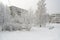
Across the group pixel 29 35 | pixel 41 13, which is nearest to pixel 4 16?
pixel 29 35

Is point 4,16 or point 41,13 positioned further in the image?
point 41,13

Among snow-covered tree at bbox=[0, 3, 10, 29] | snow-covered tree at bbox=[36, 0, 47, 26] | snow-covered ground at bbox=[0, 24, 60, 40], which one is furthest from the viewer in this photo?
snow-covered tree at bbox=[36, 0, 47, 26]

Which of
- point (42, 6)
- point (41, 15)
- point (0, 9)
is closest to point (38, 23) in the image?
point (41, 15)

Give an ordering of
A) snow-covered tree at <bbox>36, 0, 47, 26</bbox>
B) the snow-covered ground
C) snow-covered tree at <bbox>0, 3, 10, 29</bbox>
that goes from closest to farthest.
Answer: the snow-covered ground
snow-covered tree at <bbox>0, 3, 10, 29</bbox>
snow-covered tree at <bbox>36, 0, 47, 26</bbox>

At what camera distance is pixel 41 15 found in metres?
6.25

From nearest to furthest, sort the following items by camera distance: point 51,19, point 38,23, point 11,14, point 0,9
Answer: point 0,9 < point 11,14 < point 38,23 < point 51,19

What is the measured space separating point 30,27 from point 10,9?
3.73ft

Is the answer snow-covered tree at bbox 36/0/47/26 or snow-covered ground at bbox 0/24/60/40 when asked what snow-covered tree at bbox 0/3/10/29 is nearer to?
snow-covered ground at bbox 0/24/60/40

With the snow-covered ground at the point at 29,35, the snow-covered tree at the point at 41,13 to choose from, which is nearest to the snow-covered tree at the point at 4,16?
the snow-covered ground at the point at 29,35

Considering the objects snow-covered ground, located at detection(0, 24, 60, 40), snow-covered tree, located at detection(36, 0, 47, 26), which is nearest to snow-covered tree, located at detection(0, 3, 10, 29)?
snow-covered ground, located at detection(0, 24, 60, 40)

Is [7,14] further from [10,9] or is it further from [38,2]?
[38,2]

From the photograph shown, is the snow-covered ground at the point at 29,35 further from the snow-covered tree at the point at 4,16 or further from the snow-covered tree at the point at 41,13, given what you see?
the snow-covered tree at the point at 41,13

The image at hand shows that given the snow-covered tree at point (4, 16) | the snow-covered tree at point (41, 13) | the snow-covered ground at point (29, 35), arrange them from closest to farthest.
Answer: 1. the snow-covered ground at point (29, 35)
2. the snow-covered tree at point (4, 16)
3. the snow-covered tree at point (41, 13)

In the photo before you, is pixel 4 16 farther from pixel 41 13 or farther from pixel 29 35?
pixel 41 13
